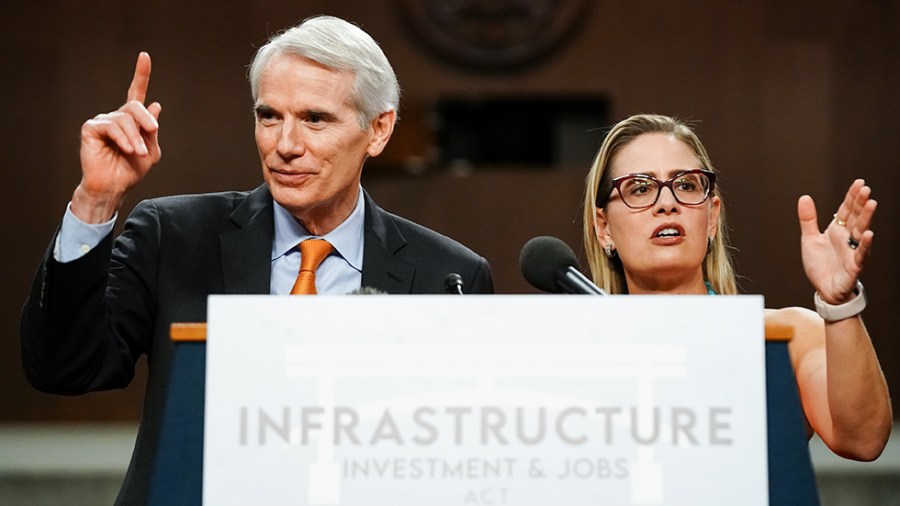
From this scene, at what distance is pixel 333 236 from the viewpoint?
2129mm

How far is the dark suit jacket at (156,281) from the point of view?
1.63m

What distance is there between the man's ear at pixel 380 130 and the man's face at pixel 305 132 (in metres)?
0.10

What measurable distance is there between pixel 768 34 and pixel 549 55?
102cm

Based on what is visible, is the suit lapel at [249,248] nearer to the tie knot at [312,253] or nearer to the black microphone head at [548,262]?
the tie knot at [312,253]

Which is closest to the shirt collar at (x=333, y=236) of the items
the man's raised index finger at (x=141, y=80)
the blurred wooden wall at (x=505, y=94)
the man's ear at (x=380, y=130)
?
the man's ear at (x=380, y=130)

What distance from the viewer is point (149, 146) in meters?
1.66

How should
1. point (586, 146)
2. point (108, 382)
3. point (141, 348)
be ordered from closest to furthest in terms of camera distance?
point (108, 382) → point (141, 348) → point (586, 146)

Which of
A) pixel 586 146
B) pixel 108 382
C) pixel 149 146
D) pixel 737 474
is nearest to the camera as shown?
pixel 737 474

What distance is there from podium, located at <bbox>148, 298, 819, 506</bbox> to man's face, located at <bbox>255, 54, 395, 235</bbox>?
2.53 feet

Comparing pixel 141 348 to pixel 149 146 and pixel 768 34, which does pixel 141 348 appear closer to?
pixel 149 146

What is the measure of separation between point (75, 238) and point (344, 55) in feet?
2.16

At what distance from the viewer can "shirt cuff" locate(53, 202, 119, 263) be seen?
1.58m

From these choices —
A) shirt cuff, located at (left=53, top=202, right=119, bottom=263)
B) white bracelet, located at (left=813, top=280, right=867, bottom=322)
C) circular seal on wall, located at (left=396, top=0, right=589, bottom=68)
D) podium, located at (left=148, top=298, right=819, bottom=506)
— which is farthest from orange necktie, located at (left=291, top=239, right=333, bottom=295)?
circular seal on wall, located at (left=396, top=0, right=589, bottom=68)

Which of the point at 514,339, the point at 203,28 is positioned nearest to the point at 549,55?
the point at 203,28
